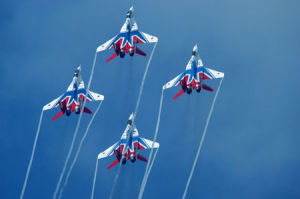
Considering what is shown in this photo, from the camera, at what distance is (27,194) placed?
216 feet

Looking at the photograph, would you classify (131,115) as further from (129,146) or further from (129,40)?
(129,40)

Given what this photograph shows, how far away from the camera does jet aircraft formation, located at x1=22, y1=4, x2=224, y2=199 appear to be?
54.3 m

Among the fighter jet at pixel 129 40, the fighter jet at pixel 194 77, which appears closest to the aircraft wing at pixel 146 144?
the fighter jet at pixel 194 77

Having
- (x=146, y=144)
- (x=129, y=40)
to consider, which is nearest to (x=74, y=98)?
(x=129, y=40)

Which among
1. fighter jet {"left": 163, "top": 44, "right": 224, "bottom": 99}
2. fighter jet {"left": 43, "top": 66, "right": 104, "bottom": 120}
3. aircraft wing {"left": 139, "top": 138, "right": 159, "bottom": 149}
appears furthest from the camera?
fighter jet {"left": 43, "top": 66, "right": 104, "bottom": 120}

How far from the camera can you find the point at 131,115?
58.1 m

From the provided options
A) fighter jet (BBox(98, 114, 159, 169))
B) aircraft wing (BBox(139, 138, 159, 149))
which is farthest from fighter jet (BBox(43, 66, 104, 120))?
aircraft wing (BBox(139, 138, 159, 149))

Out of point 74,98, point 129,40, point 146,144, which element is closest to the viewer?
point 146,144

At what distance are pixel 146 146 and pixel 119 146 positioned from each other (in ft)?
8.17

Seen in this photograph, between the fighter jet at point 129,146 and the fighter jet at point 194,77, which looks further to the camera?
the fighter jet at point 194,77

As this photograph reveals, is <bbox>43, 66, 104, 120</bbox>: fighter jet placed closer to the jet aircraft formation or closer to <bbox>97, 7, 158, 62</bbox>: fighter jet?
the jet aircraft formation

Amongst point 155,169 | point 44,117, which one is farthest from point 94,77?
point 155,169

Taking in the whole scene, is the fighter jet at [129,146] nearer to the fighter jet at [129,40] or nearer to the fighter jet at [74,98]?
the fighter jet at [74,98]

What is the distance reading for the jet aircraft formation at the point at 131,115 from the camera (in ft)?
178
